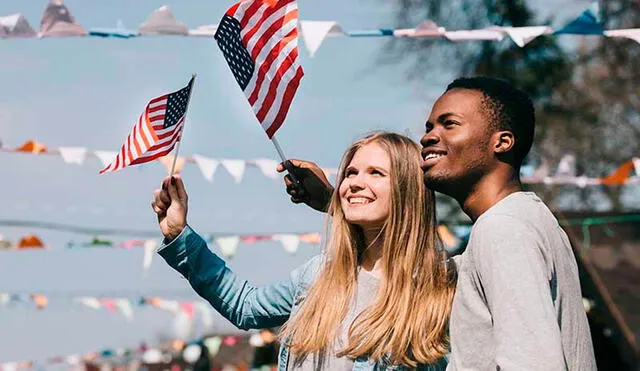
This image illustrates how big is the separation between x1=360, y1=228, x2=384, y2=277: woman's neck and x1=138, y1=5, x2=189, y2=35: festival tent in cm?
300

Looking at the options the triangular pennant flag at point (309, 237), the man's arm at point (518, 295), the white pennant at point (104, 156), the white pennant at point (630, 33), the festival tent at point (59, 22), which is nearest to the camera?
the man's arm at point (518, 295)

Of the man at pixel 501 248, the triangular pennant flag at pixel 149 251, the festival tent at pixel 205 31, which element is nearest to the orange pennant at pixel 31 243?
the triangular pennant flag at pixel 149 251

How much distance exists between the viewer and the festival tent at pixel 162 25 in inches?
270

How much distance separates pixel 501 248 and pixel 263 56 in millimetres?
1808

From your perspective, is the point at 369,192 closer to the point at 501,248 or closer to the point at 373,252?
the point at 373,252

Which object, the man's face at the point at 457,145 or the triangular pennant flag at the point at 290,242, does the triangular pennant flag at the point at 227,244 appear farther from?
the man's face at the point at 457,145

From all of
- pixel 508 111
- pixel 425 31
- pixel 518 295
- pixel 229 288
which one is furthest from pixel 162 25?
pixel 518 295

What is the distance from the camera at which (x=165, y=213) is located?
13.5 feet

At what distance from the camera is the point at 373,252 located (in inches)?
161

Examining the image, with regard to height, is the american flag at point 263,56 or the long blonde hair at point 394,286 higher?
the american flag at point 263,56

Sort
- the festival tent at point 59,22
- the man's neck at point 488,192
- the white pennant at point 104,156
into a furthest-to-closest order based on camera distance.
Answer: the white pennant at point 104,156
the festival tent at point 59,22
the man's neck at point 488,192

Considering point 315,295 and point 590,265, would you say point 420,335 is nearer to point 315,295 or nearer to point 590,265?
point 315,295

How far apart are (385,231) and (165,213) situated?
67 cm

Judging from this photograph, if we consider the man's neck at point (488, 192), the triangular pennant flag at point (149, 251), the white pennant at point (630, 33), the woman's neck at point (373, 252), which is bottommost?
the triangular pennant flag at point (149, 251)
